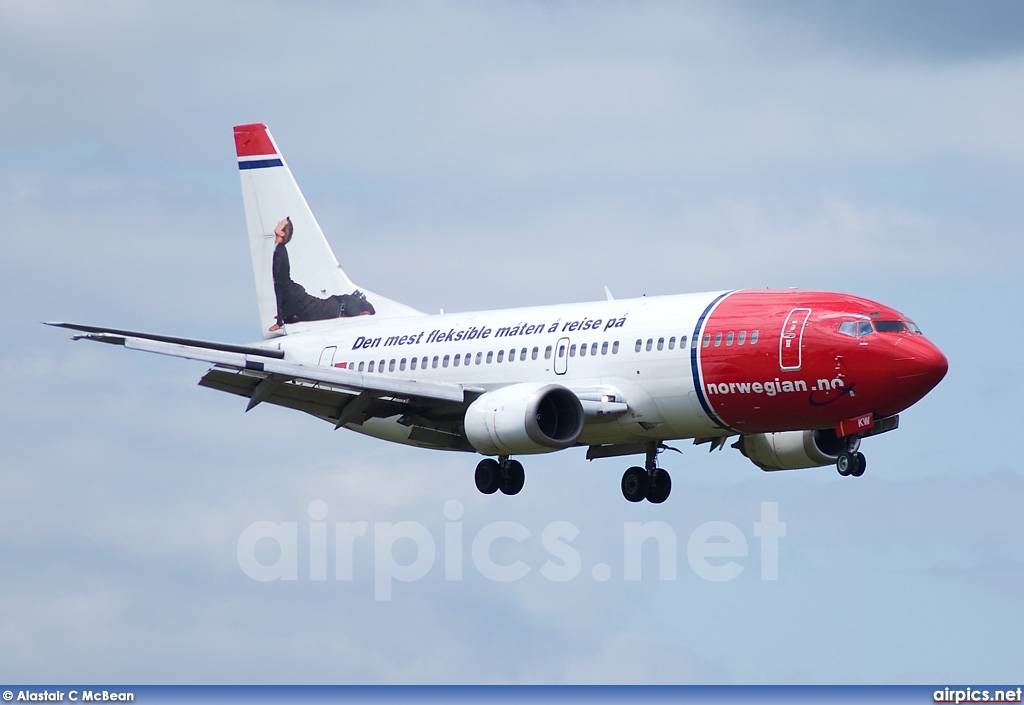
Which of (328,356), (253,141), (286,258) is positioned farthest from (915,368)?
(253,141)

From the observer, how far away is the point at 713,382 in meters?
44.8

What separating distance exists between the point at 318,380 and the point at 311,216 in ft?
43.4

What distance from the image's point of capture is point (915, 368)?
43219 mm

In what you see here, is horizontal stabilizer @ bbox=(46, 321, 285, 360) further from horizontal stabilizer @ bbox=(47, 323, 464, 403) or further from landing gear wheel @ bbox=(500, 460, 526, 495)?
landing gear wheel @ bbox=(500, 460, 526, 495)

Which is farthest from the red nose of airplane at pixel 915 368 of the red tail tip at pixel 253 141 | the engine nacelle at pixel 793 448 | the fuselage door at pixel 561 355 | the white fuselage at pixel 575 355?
the red tail tip at pixel 253 141

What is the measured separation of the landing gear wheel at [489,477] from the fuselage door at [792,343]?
931 centimetres

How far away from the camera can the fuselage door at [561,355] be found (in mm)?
47969

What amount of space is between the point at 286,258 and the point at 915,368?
920 inches

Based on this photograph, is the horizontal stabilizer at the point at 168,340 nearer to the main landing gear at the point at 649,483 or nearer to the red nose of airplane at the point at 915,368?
the main landing gear at the point at 649,483

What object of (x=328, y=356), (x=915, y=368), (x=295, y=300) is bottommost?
(x=915, y=368)

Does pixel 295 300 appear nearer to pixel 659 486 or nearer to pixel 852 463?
pixel 659 486

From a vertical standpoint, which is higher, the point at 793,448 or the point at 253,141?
the point at 253,141

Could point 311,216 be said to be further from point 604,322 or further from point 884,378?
point 884,378

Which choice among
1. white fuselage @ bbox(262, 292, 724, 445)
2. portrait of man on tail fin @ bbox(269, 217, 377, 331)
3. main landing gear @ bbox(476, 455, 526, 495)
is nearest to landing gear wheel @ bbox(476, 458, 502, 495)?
main landing gear @ bbox(476, 455, 526, 495)
